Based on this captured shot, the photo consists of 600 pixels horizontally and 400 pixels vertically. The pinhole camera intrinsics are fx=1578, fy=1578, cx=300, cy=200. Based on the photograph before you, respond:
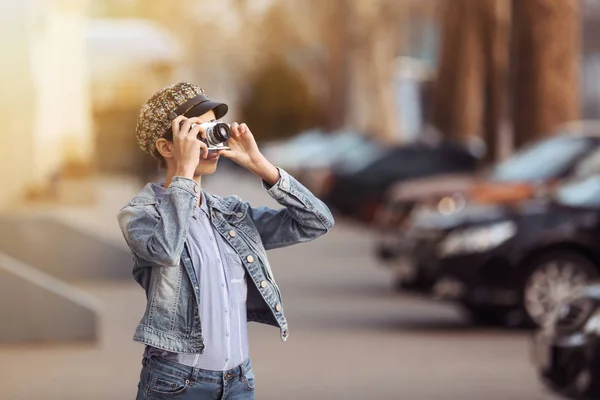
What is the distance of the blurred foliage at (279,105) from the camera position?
76.6 meters

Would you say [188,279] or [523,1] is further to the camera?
[523,1]

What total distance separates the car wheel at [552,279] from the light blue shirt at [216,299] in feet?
29.6

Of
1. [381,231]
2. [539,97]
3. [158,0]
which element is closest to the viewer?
[381,231]

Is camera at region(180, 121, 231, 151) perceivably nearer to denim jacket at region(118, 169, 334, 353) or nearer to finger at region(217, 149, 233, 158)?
finger at region(217, 149, 233, 158)

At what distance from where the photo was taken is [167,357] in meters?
4.73

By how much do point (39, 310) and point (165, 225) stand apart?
26.7ft

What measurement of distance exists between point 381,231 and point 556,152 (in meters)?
2.55

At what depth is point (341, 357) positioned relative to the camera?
1233cm

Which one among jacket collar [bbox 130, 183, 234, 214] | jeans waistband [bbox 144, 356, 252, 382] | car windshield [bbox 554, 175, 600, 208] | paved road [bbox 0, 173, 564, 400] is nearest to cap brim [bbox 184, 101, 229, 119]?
jacket collar [bbox 130, 183, 234, 214]

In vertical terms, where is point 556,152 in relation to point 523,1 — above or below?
below

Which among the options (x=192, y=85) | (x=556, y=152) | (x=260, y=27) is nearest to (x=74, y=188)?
(x=556, y=152)

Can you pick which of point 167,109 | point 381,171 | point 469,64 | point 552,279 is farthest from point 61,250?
point 469,64

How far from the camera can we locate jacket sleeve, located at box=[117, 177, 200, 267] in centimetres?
459

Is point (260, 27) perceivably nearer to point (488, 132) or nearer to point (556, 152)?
point (488, 132)
